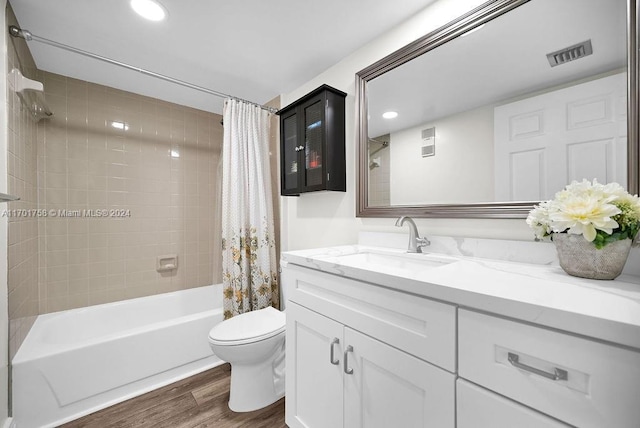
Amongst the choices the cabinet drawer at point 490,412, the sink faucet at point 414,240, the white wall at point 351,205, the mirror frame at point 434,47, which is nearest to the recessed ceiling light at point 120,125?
the white wall at point 351,205

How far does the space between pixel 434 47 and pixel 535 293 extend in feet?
4.07

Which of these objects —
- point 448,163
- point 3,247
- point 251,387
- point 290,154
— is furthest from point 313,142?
point 3,247

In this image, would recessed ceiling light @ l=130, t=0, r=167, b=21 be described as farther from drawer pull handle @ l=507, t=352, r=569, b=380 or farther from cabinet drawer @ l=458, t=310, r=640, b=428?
drawer pull handle @ l=507, t=352, r=569, b=380

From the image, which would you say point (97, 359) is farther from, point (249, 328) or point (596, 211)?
point (596, 211)

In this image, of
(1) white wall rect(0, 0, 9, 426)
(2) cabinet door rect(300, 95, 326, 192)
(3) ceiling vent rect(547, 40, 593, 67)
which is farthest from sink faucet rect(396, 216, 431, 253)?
(1) white wall rect(0, 0, 9, 426)

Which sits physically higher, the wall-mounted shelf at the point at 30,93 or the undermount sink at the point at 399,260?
the wall-mounted shelf at the point at 30,93

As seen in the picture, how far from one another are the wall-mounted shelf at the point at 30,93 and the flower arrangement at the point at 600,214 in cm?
252

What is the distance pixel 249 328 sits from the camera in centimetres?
162

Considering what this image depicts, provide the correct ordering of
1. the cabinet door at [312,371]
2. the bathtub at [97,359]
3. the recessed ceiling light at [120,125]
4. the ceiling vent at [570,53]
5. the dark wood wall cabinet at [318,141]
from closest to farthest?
the ceiling vent at [570,53]
the cabinet door at [312,371]
the bathtub at [97,359]
the dark wood wall cabinet at [318,141]
the recessed ceiling light at [120,125]

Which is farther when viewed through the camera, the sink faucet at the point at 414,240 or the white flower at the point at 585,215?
the sink faucet at the point at 414,240

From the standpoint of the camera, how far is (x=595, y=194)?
0.74m

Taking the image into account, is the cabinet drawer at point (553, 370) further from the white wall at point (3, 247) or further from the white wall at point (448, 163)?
the white wall at point (3, 247)

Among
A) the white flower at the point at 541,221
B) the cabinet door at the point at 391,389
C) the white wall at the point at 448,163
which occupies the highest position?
the white wall at the point at 448,163

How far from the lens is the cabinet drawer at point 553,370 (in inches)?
19.2
